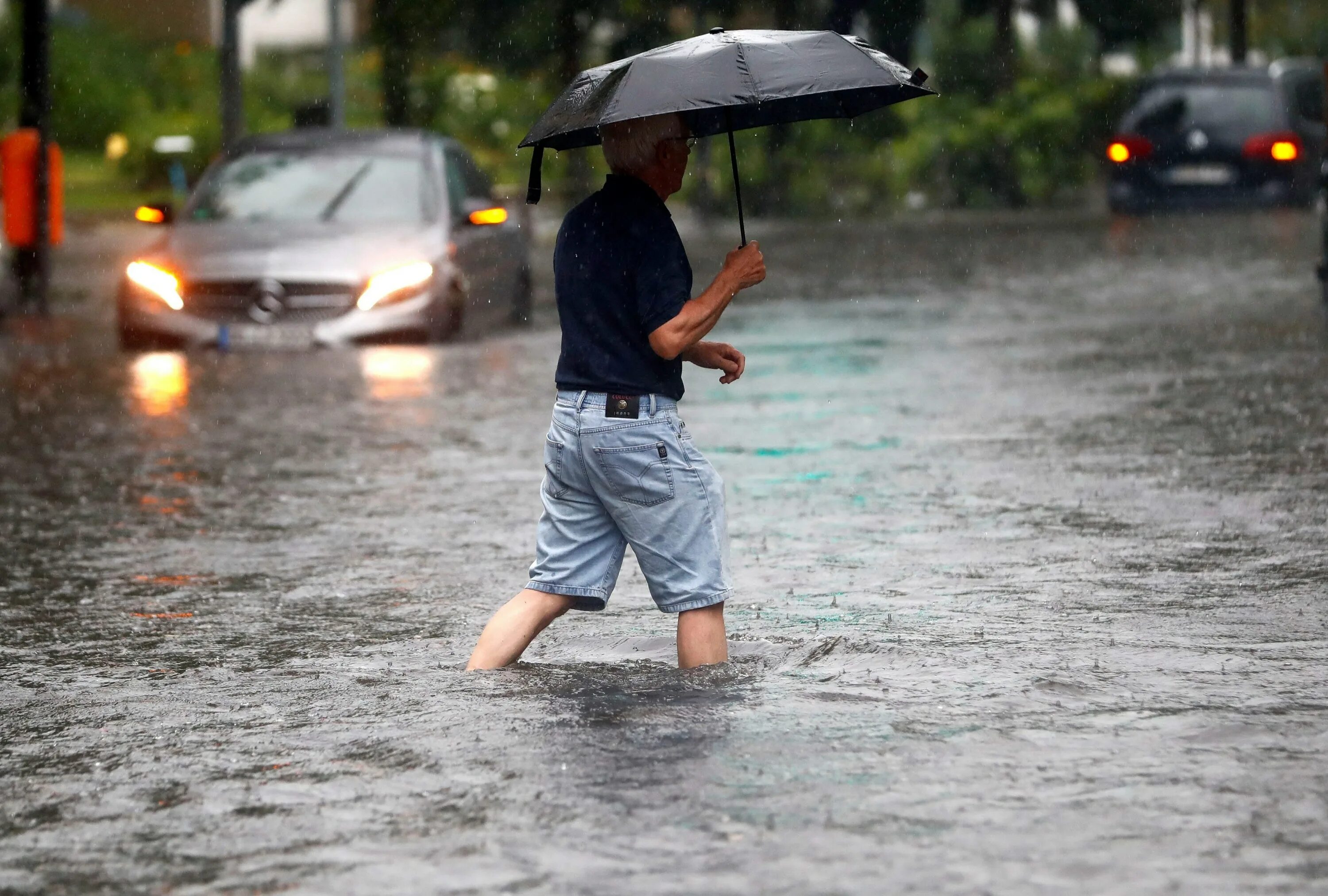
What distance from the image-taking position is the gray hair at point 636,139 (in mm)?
6113

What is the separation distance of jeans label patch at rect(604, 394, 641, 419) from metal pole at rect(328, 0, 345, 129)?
21.5 m

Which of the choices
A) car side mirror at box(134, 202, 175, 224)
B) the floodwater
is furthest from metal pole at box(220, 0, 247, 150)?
the floodwater

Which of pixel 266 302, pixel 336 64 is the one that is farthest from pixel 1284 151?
pixel 266 302

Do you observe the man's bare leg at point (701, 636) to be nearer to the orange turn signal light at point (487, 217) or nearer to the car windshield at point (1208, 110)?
the orange turn signal light at point (487, 217)

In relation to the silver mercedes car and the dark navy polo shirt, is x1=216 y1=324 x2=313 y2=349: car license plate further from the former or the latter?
the dark navy polo shirt

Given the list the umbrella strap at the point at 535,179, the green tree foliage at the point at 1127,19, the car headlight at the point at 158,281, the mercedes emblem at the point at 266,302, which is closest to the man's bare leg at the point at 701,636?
the umbrella strap at the point at 535,179

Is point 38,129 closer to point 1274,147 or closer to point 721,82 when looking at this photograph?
point 1274,147

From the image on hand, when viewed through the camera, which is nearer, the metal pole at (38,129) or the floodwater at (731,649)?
the floodwater at (731,649)

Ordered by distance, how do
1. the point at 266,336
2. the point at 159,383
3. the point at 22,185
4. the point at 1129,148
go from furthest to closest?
the point at 1129,148
the point at 22,185
the point at 266,336
the point at 159,383

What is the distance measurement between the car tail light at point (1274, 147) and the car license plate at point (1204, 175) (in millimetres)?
277

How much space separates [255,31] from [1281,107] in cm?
3555

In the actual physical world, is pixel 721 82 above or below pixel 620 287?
above

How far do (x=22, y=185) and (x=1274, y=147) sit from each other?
14.2 m

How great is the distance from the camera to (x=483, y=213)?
1717 centimetres
